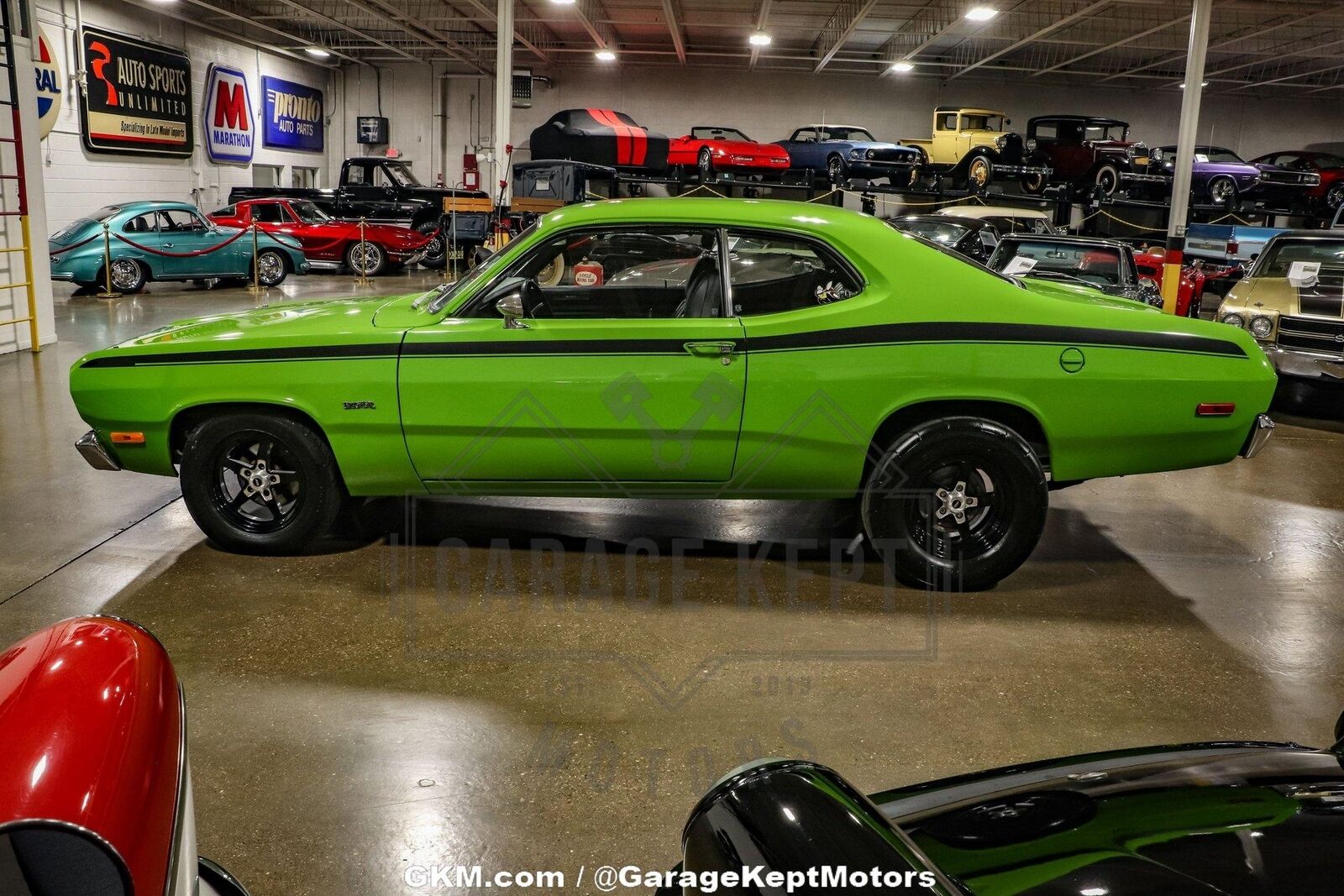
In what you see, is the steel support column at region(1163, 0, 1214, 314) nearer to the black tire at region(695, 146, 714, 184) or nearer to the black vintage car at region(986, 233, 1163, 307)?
the black vintage car at region(986, 233, 1163, 307)

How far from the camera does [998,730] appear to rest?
10.2 feet

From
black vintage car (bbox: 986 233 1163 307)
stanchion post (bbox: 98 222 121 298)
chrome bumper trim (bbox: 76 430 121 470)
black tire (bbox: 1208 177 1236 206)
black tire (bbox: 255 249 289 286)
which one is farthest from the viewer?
black tire (bbox: 1208 177 1236 206)

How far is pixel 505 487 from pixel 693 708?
146 centimetres

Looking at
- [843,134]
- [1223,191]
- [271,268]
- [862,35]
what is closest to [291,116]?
[271,268]

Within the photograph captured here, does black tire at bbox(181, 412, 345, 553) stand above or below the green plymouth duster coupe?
below

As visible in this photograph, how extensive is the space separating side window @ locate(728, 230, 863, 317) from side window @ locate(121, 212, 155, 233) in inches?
530

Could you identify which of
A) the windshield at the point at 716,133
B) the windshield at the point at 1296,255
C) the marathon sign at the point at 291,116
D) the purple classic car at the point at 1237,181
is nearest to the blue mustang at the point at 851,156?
the windshield at the point at 716,133

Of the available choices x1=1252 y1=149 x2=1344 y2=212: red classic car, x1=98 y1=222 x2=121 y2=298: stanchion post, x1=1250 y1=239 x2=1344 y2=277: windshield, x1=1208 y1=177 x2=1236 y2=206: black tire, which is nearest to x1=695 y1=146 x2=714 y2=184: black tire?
x1=1208 y1=177 x2=1236 y2=206: black tire

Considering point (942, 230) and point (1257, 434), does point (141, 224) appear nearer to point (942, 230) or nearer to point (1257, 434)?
point (942, 230)

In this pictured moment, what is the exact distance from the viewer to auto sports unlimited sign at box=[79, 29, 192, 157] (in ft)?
62.0

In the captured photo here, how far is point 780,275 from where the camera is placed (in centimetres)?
430

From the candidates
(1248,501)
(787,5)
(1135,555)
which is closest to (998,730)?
(1135,555)

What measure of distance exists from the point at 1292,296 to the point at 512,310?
7.28 metres

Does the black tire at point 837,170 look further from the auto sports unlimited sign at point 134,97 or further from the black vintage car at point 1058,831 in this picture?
the black vintage car at point 1058,831
